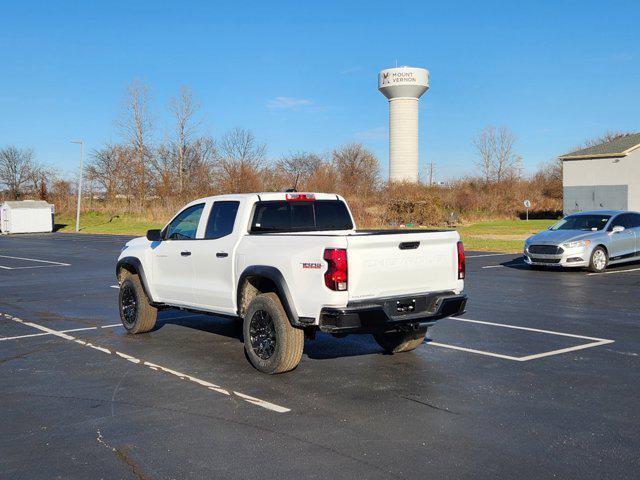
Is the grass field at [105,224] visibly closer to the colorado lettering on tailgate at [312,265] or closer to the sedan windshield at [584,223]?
the sedan windshield at [584,223]

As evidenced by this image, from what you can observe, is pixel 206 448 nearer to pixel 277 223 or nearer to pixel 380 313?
pixel 380 313

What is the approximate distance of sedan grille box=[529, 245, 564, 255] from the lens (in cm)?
1725

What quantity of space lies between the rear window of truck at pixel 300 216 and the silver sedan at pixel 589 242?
33.3 feet

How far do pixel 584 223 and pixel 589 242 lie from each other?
1.57 meters

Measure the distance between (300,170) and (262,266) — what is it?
75.0 metres

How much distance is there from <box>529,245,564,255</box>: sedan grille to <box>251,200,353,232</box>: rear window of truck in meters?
10.1

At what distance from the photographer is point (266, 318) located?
7281 millimetres

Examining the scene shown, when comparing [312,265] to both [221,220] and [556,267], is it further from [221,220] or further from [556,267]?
[556,267]

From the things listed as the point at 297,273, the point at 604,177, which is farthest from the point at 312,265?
the point at 604,177

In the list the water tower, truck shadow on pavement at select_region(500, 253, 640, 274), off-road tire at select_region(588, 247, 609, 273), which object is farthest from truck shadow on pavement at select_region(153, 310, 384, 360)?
the water tower

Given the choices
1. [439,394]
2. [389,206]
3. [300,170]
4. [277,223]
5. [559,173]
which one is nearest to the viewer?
[439,394]

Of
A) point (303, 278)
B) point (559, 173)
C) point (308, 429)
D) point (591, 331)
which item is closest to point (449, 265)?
point (303, 278)

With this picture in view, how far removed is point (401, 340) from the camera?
8.14 meters

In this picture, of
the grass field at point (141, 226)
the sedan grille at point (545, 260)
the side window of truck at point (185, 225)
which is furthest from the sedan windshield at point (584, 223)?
the grass field at point (141, 226)
